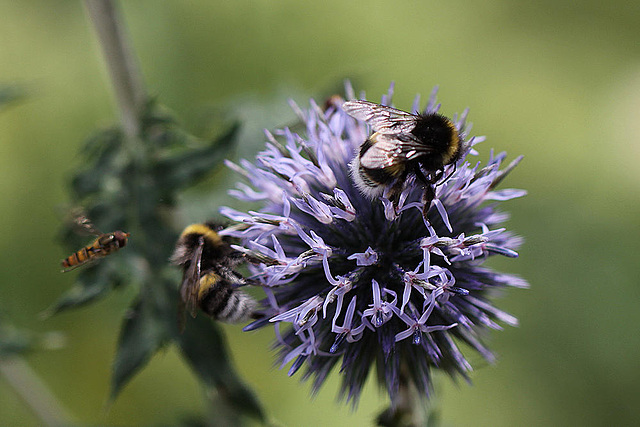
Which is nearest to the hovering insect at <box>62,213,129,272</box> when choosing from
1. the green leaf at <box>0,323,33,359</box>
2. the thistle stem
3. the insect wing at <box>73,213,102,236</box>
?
the insect wing at <box>73,213,102,236</box>

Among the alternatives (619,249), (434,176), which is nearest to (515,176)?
(619,249)

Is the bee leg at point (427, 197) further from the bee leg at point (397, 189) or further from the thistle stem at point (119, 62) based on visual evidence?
the thistle stem at point (119, 62)

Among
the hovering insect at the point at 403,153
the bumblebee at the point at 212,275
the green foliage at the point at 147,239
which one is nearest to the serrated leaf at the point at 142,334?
the green foliage at the point at 147,239

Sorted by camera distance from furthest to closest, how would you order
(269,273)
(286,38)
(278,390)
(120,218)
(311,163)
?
(286,38)
(278,390)
(120,218)
(311,163)
(269,273)

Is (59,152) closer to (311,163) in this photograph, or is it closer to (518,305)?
(311,163)

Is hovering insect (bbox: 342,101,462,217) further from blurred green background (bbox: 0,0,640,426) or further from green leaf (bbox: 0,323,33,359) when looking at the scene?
green leaf (bbox: 0,323,33,359)

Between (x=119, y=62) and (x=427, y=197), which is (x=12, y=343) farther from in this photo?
(x=427, y=197)

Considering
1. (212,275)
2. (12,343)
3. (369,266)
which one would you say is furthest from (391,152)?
(12,343)
